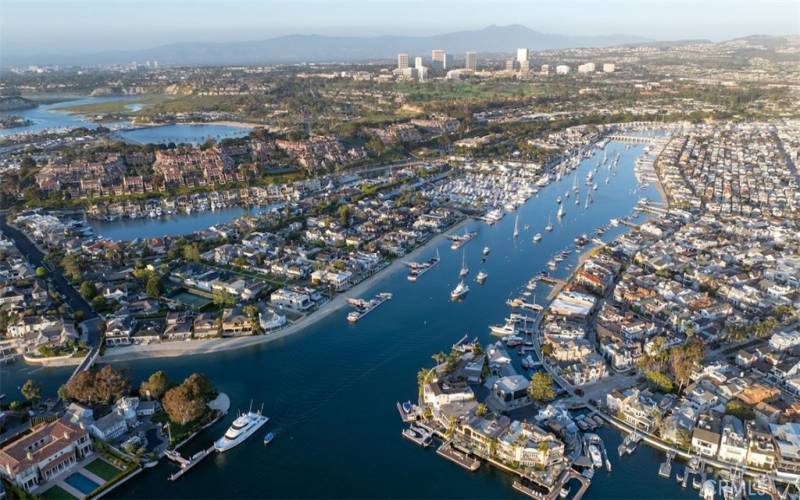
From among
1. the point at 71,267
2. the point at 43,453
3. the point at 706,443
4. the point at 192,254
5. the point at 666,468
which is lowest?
the point at 666,468

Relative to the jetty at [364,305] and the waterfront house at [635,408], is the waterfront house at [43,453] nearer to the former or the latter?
the jetty at [364,305]

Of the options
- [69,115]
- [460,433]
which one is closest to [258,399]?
[460,433]

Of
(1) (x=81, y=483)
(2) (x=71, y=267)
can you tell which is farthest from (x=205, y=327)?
(2) (x=71, y=267)

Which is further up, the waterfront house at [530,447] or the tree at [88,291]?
the tree at [88,291]

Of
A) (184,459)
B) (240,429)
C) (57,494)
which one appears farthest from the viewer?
(240,429)

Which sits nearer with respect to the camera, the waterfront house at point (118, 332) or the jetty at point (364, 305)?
the waterfront house at point (118, 332)

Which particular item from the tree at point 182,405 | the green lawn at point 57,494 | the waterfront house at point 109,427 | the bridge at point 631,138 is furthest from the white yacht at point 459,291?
the bridge at point 631,138

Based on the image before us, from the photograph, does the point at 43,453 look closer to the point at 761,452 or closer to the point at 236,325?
the point at 236,325
